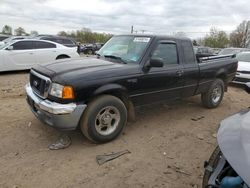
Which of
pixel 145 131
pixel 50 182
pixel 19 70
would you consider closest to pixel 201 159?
pixel 145 131

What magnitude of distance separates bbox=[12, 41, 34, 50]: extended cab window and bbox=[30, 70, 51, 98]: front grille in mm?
7303

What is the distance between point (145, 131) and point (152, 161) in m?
1.12

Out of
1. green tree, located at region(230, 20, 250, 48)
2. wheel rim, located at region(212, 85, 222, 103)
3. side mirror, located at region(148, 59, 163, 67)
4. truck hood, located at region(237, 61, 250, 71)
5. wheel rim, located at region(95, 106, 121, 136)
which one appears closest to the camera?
wheel rim, located at region(95, 106, 121, 136)

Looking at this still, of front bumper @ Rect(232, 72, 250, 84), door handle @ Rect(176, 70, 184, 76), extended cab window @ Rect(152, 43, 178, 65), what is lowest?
front bumper @ Rect(232, 72, 250, 84)

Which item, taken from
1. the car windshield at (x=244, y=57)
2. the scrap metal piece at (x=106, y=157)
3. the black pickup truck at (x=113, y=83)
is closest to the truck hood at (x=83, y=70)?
the black pickup truck at (x=113, y=83)

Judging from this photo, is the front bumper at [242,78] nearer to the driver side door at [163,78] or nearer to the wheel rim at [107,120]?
the driver side door at [163,78]

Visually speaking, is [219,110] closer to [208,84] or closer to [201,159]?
[208,84]

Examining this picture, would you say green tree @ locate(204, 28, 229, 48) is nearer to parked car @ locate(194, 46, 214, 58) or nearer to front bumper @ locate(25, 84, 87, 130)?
parked car @ locate(194, 46, 214, 58)

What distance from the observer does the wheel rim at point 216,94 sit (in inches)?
A: 259

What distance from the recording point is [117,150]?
4164 millimetres

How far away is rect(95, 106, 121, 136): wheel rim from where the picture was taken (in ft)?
13.9

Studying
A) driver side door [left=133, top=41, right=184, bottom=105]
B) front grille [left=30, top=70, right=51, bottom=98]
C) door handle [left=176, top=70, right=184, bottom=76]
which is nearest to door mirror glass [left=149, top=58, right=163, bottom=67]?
driver side door [left=133, top=41, right=184, bottom=105]

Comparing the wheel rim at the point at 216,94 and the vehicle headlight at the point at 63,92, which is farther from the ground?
the vehicle headlight at the point at 63,92

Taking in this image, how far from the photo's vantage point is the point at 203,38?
57.8 m
